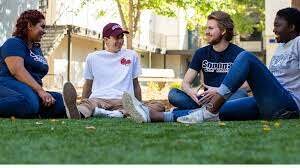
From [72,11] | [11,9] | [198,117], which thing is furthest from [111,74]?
[72,11]

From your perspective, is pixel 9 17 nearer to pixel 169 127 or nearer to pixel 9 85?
pixel 9 85

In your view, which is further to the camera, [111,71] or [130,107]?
[111,71]

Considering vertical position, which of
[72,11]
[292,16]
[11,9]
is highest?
[72,11]

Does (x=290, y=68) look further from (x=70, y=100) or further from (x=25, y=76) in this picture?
(x=25, y=76)

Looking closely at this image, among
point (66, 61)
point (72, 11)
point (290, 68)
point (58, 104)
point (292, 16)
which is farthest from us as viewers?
point (66, 61)

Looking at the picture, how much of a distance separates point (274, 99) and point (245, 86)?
2.18 feet

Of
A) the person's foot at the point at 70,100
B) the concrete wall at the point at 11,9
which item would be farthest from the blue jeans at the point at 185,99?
the concrete wall at the point at 11,9

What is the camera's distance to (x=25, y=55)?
6.06m

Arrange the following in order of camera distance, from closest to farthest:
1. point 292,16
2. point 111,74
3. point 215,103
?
point 215,103
point 292,16
point 111,74

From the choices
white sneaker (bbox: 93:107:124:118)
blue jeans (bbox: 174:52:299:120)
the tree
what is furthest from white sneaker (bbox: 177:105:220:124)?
the tree

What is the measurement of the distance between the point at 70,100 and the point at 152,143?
2215mm

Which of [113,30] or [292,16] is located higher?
[292,16]

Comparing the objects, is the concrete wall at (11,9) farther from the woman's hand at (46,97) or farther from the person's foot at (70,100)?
the person's foot at (70,100)

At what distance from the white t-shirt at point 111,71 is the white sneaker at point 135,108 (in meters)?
1.52
